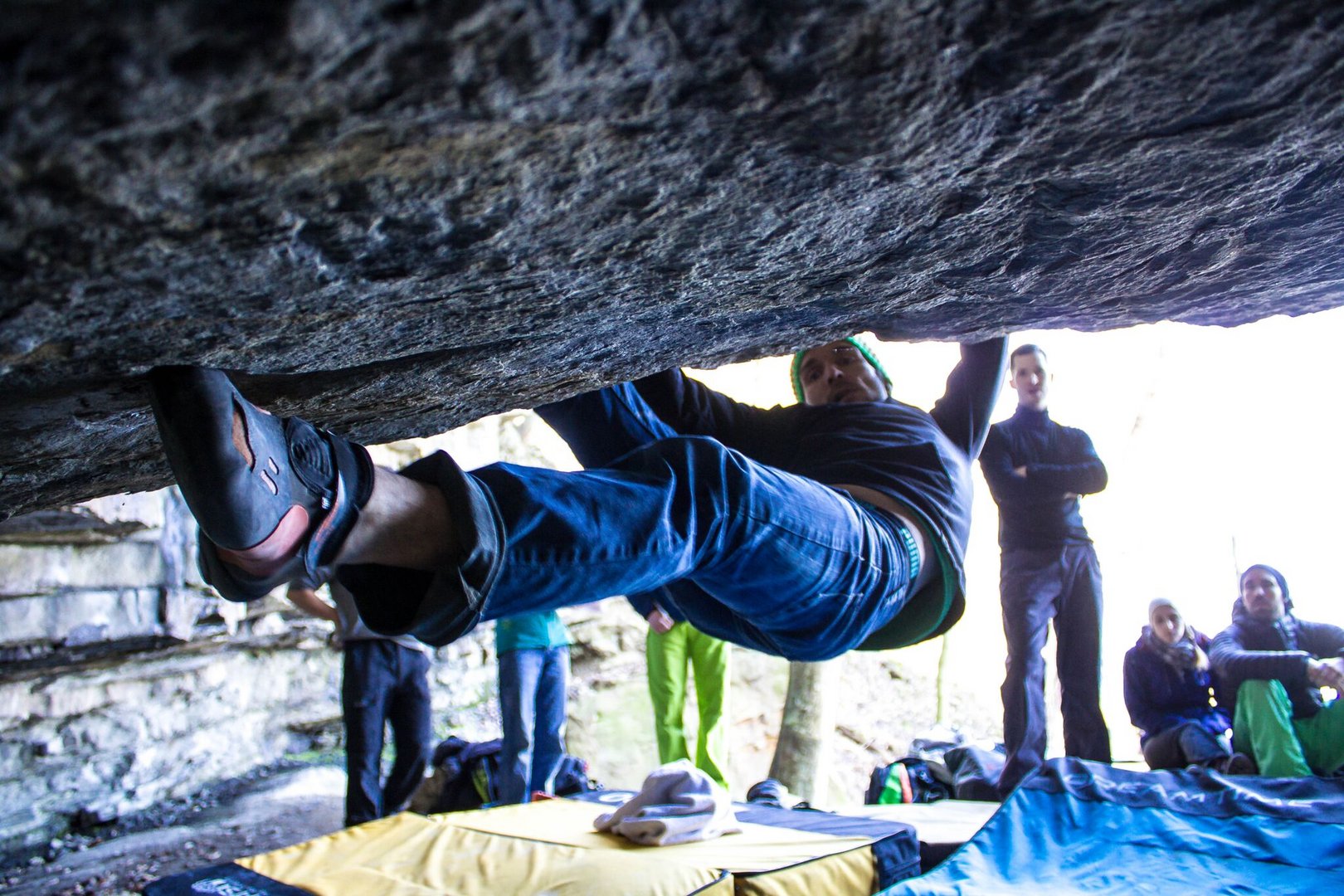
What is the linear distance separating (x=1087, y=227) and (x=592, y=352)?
35.0 inches

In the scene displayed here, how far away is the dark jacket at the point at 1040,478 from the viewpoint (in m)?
4.14

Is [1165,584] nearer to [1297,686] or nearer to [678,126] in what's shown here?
[1297,686]

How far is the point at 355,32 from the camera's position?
0.65 m

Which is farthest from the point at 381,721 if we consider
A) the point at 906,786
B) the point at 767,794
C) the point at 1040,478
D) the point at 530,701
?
the point at 1040,478

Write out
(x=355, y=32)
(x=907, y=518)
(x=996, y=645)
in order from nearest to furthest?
(x=355, y=32), (x=907, y=518), (x=996, y=645)

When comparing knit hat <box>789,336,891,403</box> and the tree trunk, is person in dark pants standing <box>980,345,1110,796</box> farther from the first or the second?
the tree trunk

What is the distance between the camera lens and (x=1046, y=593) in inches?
160

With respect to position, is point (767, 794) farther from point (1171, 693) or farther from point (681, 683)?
point (1171, 693)

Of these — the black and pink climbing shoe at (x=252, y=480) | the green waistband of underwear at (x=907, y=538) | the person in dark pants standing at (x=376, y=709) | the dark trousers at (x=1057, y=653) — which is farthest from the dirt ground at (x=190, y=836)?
the dark trousers at (x=1057, y=653)

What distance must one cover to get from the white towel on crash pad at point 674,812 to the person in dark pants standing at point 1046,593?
1470mm

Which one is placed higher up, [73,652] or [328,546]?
[328,546]

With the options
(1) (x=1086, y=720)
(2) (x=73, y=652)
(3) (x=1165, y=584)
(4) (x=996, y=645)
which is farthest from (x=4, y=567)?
(3) (x=1165, y=584)

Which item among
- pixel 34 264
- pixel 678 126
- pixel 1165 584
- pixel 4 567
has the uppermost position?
pixel 678 126

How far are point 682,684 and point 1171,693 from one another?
247 cm
